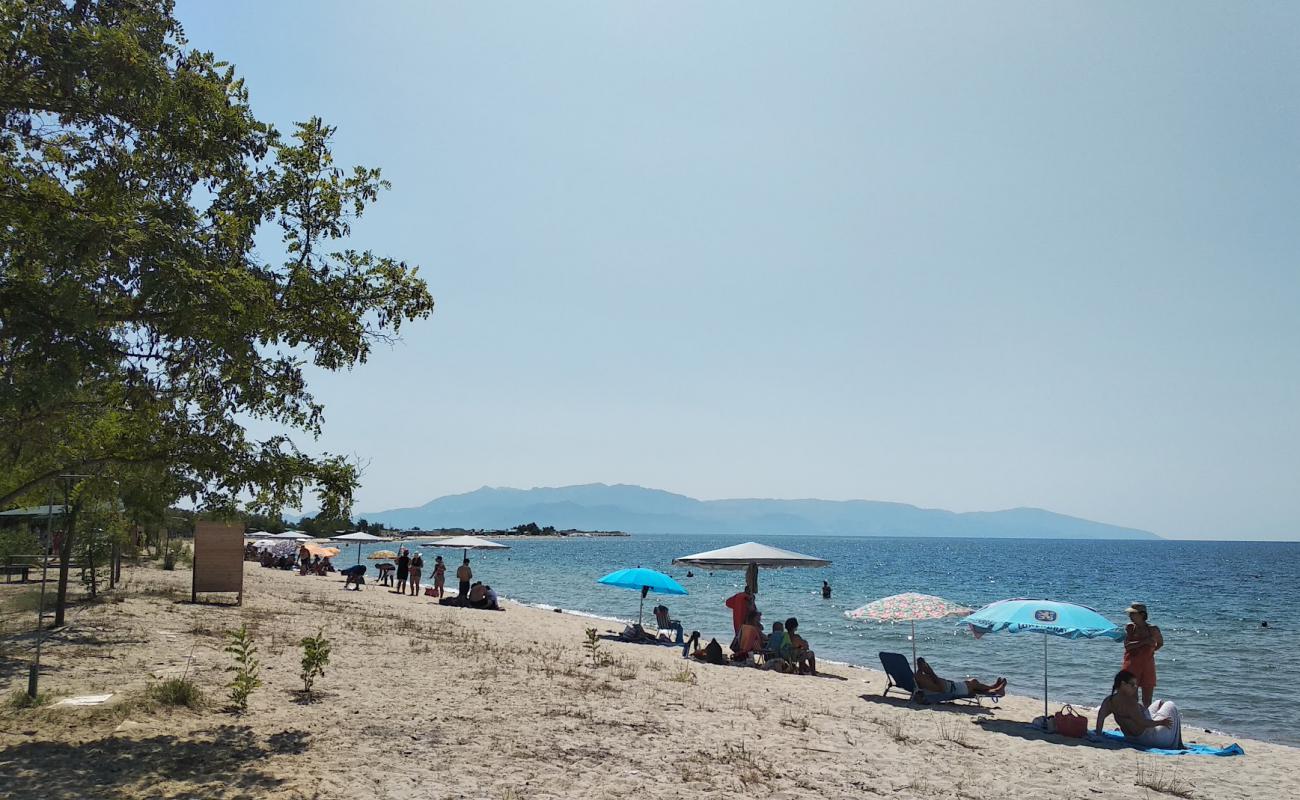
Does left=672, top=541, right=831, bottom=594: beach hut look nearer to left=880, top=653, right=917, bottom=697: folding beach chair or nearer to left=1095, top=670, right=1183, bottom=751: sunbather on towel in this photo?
left=880, top=653, right=917, bottom=697: folding beach chair

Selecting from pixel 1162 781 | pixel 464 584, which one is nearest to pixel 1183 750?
pixel 1162 781

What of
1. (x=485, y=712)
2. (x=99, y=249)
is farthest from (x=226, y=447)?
(x=485, y=712)

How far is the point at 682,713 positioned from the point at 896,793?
3095 mm

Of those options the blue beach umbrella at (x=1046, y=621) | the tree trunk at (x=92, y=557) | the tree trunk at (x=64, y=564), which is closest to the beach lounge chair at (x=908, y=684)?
the blue beach umbrella at (x=1046, y=621)

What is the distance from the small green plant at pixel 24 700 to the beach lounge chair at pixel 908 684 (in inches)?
403

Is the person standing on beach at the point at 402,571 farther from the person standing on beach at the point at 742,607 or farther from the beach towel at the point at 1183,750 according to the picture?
the beach towel at the point at 1183,750

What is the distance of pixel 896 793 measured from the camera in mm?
6977

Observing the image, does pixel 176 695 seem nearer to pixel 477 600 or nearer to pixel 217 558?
pixel 217 558

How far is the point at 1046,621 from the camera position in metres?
10.2

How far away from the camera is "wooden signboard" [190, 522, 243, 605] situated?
16938mm

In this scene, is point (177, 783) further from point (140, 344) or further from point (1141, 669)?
point (1141, 669)

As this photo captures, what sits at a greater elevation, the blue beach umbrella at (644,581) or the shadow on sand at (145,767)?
the blue beach umbrella at (644,581)

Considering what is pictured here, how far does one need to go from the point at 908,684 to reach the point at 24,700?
10792mm

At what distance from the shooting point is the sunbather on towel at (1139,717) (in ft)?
31.9
